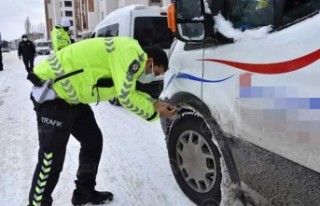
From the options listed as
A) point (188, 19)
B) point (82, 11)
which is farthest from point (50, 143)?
point (82, 11)

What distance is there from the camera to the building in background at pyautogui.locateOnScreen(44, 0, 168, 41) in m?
31.6

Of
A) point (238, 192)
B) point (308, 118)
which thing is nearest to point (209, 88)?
point (238, 192)

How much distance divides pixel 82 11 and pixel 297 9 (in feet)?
191

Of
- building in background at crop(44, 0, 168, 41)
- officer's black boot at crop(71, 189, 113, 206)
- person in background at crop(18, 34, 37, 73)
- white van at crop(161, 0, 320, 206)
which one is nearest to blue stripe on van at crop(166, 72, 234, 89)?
white van at crop(161, 0, 320, 206)

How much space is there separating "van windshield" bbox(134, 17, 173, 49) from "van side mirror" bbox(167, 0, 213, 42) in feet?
15.9

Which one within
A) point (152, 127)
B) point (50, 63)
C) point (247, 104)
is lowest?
point (152, 127)

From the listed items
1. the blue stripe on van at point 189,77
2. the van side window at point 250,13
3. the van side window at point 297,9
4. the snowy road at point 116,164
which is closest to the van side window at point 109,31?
the snowy road at point 116,164

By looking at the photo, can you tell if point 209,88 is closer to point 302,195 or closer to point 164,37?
point 302,195

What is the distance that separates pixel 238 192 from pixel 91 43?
4.88 ft

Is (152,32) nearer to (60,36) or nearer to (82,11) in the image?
(60,36)

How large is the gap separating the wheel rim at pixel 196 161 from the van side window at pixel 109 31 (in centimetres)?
528

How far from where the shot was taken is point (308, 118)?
1958 millimetres

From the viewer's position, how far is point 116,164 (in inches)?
175

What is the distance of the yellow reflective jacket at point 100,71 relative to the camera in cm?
269
